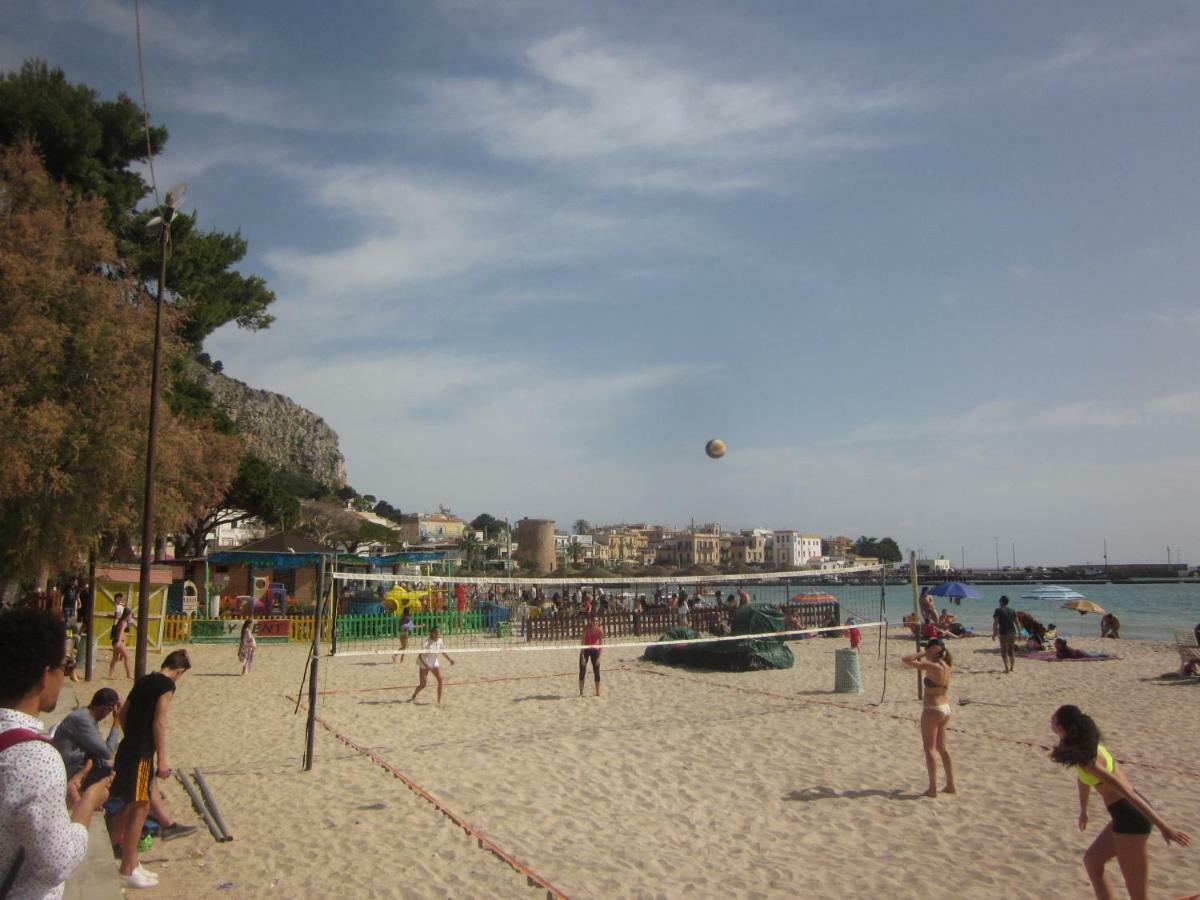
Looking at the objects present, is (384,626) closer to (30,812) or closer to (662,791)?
(662,791)

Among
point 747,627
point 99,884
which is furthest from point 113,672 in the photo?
point 99,884

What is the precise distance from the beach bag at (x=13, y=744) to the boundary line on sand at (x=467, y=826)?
3851mm

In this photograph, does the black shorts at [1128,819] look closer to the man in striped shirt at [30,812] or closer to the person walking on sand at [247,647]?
the man in striped shirt at [30,812]

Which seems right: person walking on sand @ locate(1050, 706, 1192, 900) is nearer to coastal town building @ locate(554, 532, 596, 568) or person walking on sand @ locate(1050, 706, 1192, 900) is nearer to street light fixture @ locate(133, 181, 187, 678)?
street light fixture @ locate(133, 181, 187, 678)

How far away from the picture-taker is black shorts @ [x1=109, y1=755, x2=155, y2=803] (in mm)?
5254

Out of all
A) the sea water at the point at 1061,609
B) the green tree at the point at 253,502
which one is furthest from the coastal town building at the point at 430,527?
the green tree at the point at 253,502

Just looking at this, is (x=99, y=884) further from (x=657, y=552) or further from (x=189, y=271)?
(x=657, y=552)

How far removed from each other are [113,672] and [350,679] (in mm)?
4601

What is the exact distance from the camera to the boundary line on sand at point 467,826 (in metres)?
5.54

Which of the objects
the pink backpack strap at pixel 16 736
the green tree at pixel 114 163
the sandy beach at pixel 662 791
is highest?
the green tree at pixel 114 163

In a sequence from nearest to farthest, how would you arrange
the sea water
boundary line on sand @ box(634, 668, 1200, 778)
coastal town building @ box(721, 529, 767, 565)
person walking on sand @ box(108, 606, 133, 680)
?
boundary line on sand @ box(634, 668, 1200, 778)
person walking on sand @ box(108, 606, 133, 680)
the sea water
coastal town building @ box(721, 529, 767, 565)

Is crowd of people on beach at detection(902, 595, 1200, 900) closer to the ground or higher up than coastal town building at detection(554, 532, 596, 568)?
higher up

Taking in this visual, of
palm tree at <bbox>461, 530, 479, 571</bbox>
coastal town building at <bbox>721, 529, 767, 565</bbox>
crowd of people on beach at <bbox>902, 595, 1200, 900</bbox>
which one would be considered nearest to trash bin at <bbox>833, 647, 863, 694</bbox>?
crowd of people on beach at <bbox>902, 595, 1200, 900</bbox>

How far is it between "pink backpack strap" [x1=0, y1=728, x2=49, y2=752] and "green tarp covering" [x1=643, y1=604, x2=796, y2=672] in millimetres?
14173
